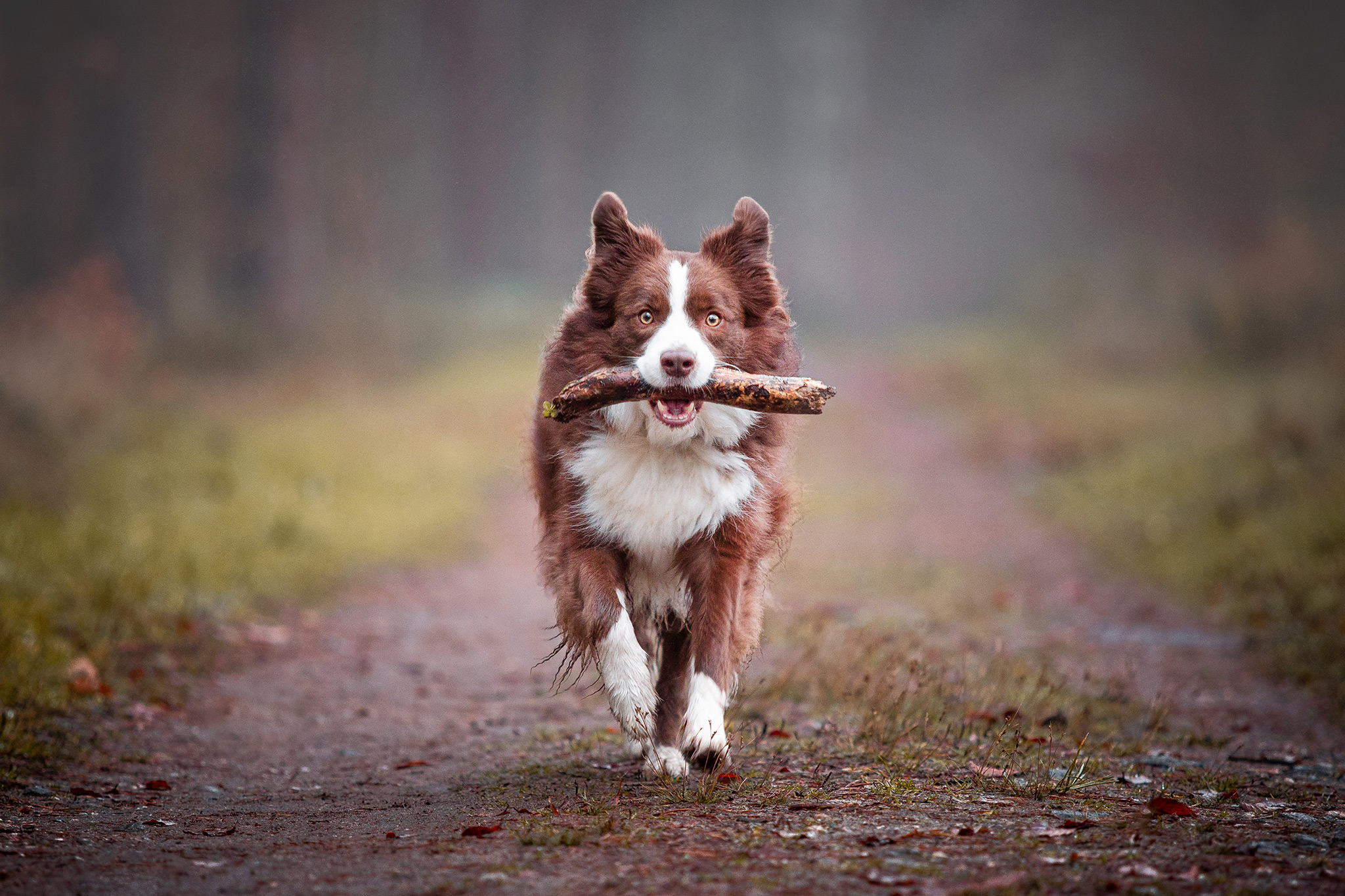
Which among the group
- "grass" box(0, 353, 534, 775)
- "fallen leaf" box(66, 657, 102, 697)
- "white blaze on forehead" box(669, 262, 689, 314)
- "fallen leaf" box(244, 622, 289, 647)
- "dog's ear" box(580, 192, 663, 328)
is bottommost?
"fallen leaf" box(244, 622, 289, 647)

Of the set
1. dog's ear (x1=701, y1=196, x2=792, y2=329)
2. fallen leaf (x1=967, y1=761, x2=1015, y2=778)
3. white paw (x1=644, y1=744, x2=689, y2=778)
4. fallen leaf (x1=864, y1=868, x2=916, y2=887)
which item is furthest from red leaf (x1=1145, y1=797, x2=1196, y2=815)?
dog's ear (x1=701, y1=196, x2=792, y2=329)

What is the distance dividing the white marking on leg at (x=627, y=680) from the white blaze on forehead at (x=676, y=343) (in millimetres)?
943

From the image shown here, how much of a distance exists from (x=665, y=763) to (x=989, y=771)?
124cm

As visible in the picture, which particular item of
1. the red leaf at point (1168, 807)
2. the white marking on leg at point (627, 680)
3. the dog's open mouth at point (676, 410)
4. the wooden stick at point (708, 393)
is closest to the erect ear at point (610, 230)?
the wooden stick at point (708, 393)

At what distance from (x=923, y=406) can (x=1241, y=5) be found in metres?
11.2

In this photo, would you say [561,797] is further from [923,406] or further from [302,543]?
[923,406]

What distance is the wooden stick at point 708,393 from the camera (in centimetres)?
412

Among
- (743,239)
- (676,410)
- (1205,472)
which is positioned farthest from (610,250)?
(1205,472)

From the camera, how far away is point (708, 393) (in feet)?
13.5

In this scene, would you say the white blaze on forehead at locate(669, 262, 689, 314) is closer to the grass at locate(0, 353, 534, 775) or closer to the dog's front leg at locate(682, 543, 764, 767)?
the dog's front leg at locate(682, 543, 764, 767)

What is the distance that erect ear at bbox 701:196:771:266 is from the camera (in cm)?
457

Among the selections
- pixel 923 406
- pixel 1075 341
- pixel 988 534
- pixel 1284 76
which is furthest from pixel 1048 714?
pixel 1284 76

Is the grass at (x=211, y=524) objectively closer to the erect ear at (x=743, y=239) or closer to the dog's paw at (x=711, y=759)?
the erect ear at (x=743, y=239)

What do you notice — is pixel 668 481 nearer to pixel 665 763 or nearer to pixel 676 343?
pixel 676 343
